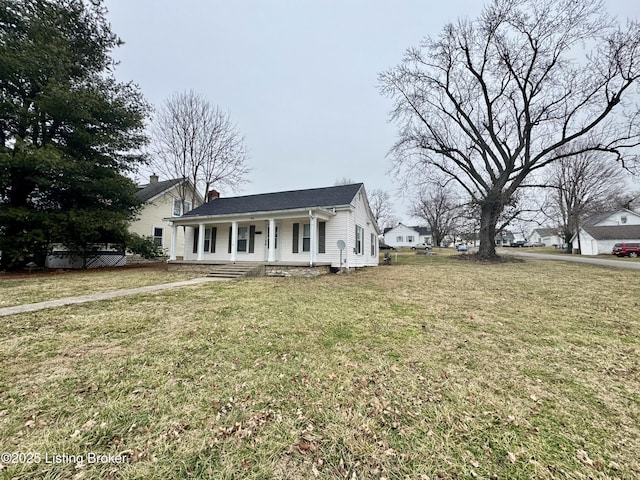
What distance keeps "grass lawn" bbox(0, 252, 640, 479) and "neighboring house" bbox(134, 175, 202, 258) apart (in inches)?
625

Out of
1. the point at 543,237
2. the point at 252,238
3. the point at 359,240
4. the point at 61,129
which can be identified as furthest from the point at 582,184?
the point at 543,237

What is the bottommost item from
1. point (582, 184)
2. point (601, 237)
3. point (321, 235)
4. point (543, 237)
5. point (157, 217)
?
point (321, 235)

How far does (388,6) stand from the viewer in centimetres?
1300

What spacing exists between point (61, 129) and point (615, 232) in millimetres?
52510

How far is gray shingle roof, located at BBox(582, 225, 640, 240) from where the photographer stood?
98.5 ft

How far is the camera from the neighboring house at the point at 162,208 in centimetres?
1888

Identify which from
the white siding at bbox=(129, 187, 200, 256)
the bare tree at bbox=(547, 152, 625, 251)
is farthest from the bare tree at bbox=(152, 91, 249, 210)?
the bare tree at bbox=(547, 152, 625, 251)

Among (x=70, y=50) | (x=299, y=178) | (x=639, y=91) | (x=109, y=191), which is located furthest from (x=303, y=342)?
(x=299, y=178)

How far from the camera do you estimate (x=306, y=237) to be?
12.9 meters

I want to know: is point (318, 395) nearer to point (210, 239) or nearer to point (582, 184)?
point (210, 239)

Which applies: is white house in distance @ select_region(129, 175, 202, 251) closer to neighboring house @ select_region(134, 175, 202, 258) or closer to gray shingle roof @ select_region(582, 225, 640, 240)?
neighboring house @ select_region(134, 175, 202, 258)

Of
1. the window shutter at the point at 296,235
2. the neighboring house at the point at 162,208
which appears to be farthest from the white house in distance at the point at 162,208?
the window shutter at the point at 296,235

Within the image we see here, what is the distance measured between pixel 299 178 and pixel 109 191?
25630mm

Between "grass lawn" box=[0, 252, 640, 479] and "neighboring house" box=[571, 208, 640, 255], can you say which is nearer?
"grass lawn" box=[0, 252, 640, 479]
